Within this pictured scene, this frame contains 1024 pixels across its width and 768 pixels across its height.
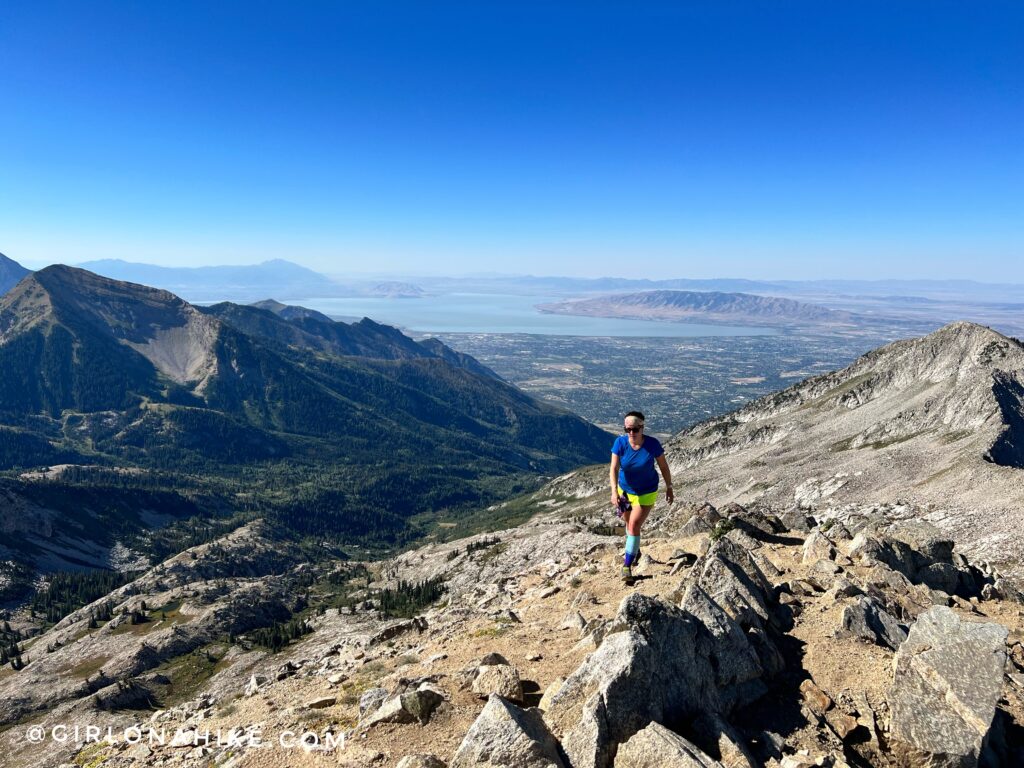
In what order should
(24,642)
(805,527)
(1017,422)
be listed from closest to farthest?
(805,527) → (1017,422) → (24,642)

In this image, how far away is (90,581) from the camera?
6491 inches

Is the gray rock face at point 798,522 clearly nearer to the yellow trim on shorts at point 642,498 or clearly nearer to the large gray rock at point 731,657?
the yellow trim on shorts at point 642,498

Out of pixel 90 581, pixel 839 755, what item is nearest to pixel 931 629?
pixel 839 755

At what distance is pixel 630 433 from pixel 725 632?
23.7ft

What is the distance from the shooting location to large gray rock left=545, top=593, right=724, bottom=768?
40.3ft

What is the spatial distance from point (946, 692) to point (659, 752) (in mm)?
8110

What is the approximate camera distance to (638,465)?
20547 millimetres

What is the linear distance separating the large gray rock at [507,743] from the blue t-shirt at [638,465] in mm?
9935

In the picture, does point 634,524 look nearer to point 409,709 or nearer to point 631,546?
point 631,546

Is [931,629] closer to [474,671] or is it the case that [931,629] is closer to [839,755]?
[839,755]

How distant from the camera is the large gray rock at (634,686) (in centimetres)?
1229

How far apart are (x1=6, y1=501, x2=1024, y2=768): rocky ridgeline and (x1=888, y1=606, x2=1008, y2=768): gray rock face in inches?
1.6

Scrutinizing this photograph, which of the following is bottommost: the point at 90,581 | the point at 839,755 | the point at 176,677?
the point at 90,581

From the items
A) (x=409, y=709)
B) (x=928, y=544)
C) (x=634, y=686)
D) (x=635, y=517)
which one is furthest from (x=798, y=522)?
(x=409, y=709)
